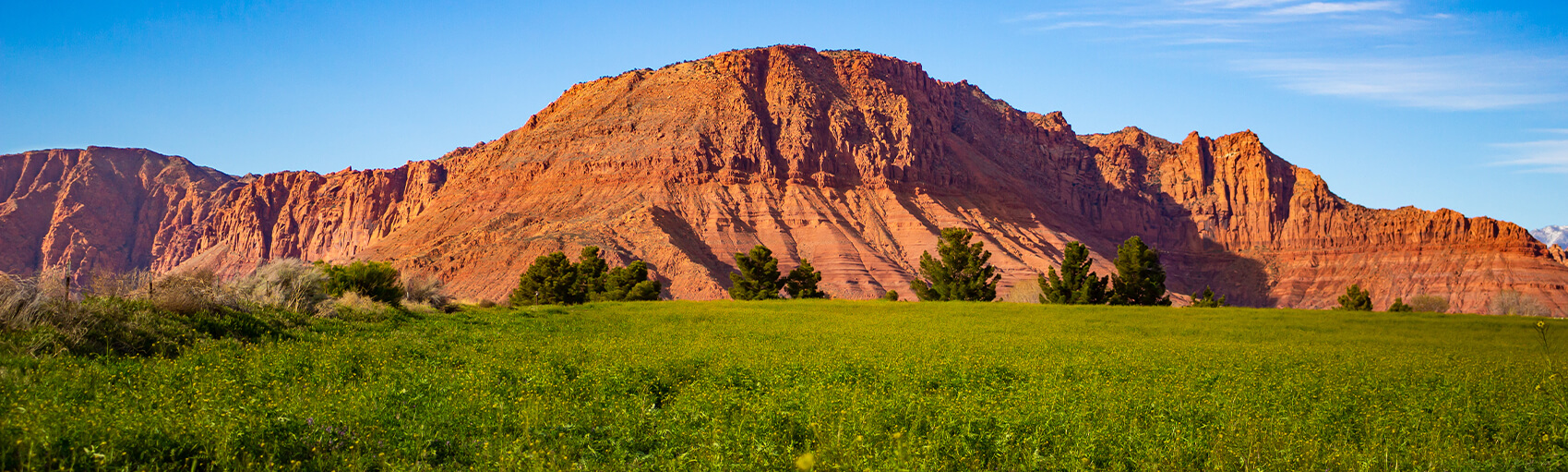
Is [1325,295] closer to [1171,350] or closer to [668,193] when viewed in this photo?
[668,193]

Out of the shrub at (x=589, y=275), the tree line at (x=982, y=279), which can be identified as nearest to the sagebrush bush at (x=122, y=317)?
the shrub at (x=589, y=275)

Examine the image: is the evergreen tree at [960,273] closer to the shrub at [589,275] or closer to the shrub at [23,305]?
the shrub at [589,275]

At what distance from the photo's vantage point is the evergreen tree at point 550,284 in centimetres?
6644

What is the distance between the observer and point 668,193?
134m

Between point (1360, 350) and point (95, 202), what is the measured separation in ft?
818

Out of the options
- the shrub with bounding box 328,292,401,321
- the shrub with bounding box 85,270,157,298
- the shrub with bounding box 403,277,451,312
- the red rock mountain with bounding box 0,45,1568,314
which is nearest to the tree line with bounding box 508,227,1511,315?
the shrub with bounding box 403,277,451,312

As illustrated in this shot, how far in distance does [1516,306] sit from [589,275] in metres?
125

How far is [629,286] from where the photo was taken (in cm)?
7188

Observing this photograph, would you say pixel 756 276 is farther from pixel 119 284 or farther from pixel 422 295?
pixel 119 284

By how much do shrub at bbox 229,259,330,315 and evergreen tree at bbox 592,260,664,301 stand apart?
3661 cm

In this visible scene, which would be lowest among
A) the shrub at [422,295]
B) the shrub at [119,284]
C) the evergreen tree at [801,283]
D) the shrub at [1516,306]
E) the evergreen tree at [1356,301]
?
the shrub at [422,295]

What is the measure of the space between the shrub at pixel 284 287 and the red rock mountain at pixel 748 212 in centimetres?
7218

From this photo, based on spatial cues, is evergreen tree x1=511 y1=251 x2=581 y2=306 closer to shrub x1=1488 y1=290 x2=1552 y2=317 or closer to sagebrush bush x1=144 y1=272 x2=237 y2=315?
sagebrush bush x1=144 y1=272 x2=237 y2=315

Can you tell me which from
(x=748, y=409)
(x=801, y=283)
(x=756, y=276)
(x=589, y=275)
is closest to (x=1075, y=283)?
Result: (x=801, y=283)
